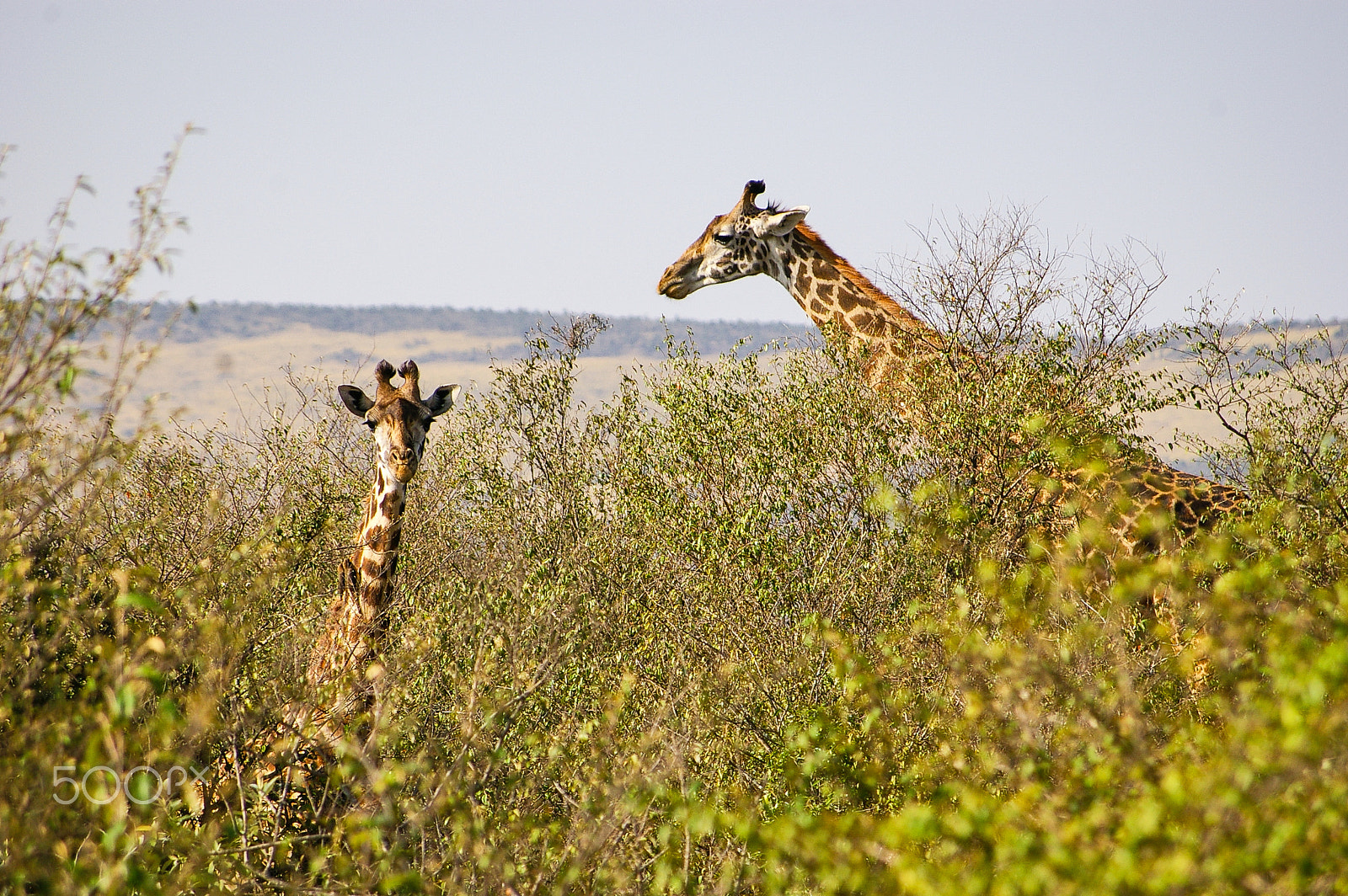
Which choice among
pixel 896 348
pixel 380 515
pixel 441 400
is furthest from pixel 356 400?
pixel 896 348

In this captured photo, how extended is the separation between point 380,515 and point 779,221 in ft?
22.3

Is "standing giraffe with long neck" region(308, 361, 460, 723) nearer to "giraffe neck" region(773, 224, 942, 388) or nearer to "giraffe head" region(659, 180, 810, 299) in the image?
"giraffe neck" region(773, 224, 942, 388)

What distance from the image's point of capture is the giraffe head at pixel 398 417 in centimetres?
834

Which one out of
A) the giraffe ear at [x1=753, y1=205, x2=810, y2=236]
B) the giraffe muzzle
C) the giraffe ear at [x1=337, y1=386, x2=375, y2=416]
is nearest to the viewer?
the giraffe ear at [x1=337, y1=386, x2=375, y2=416]

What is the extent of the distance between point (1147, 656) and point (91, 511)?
664cm

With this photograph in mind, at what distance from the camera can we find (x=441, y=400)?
29.8ft

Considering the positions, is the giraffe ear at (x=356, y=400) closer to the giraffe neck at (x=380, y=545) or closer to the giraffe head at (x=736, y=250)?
the giraffe neck at (x=380, y=545)

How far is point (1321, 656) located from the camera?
319cm

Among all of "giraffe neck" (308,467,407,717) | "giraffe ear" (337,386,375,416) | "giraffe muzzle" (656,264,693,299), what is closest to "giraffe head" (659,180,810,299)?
"giraffe muzzle" (656,264,693,299)

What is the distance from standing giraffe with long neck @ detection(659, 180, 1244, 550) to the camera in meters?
9.77

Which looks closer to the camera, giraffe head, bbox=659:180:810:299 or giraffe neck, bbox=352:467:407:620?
giraffe neck, bbox=352:467:407:620

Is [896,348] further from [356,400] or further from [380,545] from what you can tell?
[380,545]

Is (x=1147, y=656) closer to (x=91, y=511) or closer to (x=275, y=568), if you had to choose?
(x=275, y=568)

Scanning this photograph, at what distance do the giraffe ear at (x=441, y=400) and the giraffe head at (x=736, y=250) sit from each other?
18.4 ft
